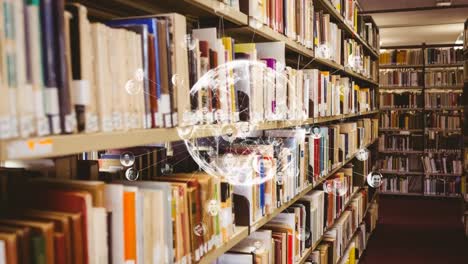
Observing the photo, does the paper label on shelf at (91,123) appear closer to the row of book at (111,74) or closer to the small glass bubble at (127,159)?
the row of book at (111,74)

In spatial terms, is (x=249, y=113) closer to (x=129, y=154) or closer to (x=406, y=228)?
(x=129, y=154)

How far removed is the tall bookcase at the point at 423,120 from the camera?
27.8 ft

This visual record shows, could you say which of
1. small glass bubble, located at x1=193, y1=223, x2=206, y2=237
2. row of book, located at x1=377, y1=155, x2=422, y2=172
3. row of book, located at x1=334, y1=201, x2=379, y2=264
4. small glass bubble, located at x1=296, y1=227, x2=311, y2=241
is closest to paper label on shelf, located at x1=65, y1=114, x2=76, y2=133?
small glass bubble, located at x1=193, y1=223, x2=206, y2=237

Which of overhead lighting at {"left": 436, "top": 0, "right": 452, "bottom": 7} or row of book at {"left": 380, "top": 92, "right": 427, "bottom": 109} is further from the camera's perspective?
row of book at {"left": 380, "top": 92, "right": 427, "bottom": 109}

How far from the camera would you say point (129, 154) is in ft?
5.81

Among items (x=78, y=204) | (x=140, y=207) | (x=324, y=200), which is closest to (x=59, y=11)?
(x=78, y=204)

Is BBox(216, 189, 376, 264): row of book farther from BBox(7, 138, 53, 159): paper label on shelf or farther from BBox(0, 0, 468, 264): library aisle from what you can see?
BBox(7, 138, 53, 159): paper label on shelf

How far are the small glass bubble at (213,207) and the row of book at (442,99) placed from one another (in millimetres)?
7789

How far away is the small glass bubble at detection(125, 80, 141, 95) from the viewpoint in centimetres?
114

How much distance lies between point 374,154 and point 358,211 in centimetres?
177

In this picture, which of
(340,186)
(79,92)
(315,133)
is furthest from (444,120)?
(79,92)

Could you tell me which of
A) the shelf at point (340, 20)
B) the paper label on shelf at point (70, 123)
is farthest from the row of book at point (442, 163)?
the paper label on shelf at point (70, 123)

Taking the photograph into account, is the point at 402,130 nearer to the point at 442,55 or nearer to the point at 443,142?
the point at 443,142

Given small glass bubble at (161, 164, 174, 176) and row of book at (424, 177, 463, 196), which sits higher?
small glass bubble at (161, 164, 174, 176)
